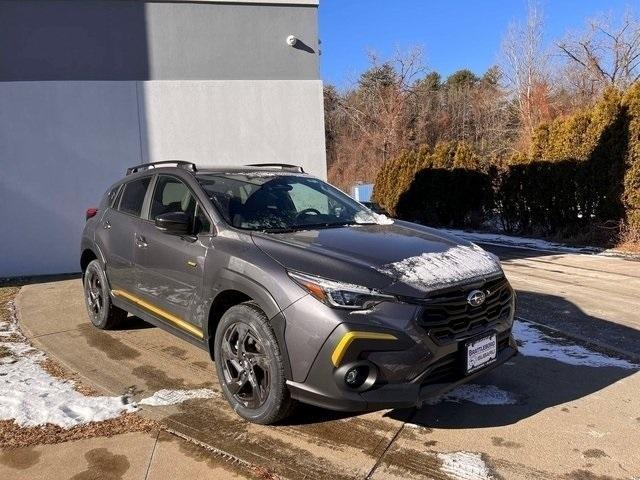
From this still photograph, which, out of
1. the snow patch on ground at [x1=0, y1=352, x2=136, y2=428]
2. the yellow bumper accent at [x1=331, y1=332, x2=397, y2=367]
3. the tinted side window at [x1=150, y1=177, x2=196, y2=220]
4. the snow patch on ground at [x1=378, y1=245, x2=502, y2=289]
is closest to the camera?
the yellow bumper accent at [x1=331, y1=332, x2=397, y2=367]

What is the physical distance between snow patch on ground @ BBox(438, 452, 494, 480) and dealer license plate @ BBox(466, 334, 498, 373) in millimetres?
480

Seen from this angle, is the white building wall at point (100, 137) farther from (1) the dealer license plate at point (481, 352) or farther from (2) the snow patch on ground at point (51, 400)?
(1) the dealer license plate at point (481, 352)

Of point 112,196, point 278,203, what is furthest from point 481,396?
point 112,196

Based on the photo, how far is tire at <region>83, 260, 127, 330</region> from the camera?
550 centimetres

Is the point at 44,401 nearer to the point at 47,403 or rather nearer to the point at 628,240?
the point at 47,403

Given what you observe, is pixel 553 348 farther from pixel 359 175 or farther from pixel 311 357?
pixel 359 175

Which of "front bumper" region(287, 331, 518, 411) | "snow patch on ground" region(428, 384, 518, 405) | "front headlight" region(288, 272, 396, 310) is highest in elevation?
"front headlight" region(288, 272, 396, 310)

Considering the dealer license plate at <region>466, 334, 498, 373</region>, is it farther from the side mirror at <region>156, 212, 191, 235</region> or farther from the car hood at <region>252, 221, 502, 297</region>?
the side mirror at <region>156, 212, 191, 235</region>

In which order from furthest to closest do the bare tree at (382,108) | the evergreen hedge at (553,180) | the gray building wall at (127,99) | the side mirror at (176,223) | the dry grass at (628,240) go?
the bare tree at (382,108)
the evergreen hedge at (553,180)
the dry grass at (628,240)
the gray building wall at (127,99)
the side mirror at (176,223)

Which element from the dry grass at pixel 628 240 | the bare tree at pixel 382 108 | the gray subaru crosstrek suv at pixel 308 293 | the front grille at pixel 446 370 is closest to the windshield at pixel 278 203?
the gray subaru crosstrek suv at pixel 308 293

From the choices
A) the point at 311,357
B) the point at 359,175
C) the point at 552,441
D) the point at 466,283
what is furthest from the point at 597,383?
the point at 359,175

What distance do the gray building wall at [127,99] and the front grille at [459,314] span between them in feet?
23.8

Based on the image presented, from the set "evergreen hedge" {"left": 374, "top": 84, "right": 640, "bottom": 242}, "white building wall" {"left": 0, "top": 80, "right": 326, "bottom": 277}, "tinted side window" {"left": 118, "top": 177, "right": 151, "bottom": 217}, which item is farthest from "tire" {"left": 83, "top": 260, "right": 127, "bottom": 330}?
"evergreen hedge" {"left": 374, "top": 84, "right": 640, "bottom": 242}

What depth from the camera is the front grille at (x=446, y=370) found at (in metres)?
3.11
